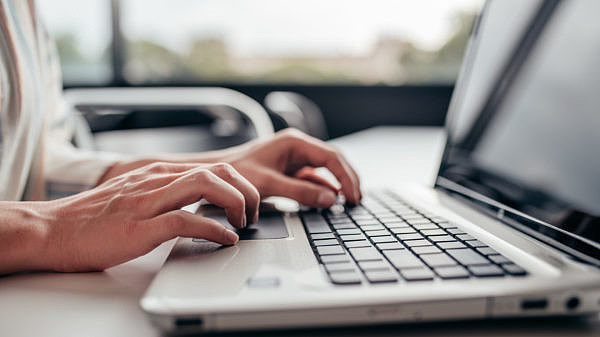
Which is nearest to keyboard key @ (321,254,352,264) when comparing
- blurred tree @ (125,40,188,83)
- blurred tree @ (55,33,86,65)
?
blurred tree @ (125,40,188,83)

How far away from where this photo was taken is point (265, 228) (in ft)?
1.53

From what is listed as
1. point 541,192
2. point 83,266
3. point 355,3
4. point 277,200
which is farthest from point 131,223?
point 355,3

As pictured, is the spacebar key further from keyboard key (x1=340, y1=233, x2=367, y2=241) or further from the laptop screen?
the laptop screen

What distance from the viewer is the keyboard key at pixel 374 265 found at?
0.33 m

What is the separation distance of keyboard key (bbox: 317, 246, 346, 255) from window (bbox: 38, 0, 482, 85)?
2.46 m

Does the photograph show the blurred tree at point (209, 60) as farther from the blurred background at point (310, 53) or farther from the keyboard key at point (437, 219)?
the keyboard key at point (437, 219)

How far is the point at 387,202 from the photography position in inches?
24.0

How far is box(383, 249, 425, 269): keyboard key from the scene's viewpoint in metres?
0.34

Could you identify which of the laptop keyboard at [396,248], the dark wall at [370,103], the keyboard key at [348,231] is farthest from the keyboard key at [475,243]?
the dark wall at [370,103]

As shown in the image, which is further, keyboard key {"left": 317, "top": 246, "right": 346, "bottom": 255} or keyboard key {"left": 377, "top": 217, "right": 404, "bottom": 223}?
keyboard key {"left": 377, "top": 217, "right": 404, "bottom": 223}

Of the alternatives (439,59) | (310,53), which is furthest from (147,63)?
(439,59)

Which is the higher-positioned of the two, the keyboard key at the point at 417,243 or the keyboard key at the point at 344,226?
Answer: the keyboard key at the point at 417,243

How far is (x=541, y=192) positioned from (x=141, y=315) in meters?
0.41

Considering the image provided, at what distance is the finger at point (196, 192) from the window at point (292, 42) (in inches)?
95.3
